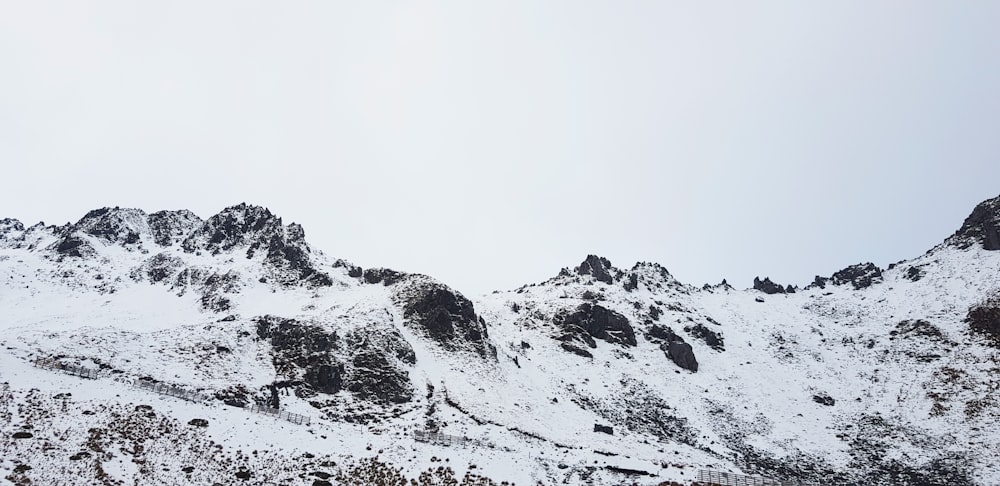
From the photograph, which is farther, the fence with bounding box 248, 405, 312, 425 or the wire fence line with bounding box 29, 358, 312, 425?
the fence with bounding box 248, 405, 312, 425

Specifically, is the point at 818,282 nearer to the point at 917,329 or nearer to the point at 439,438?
the point at 917,329

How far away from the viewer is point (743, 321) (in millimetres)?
94312

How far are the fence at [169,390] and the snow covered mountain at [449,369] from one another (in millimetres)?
1137

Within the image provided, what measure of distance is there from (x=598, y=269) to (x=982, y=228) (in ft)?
217

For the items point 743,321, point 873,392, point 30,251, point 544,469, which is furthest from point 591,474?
point 30,251

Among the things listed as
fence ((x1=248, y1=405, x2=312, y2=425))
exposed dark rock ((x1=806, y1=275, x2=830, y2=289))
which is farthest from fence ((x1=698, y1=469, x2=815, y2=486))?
exposed dark rock ((x1=806, y1=275, x2=830, y2=289))

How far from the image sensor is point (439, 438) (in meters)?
40.0

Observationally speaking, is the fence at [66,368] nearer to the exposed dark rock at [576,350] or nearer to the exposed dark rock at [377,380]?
the exposed dark rock at [377,380]

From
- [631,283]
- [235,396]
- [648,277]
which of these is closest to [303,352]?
[235,396]

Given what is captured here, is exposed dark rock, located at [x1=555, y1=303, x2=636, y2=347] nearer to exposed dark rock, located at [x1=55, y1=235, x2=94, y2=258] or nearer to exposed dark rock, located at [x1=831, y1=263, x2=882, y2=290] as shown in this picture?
exposed dark rock, located at [x1=831, y1=263, x2=882, y2=290]

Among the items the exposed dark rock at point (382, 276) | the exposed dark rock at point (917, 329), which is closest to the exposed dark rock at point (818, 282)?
the exposed dark rock at point (917, 329)

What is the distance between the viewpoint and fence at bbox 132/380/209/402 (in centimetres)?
3728

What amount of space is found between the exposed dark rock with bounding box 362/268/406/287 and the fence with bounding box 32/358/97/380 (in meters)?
43.6

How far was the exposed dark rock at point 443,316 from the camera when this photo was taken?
65.2 m
